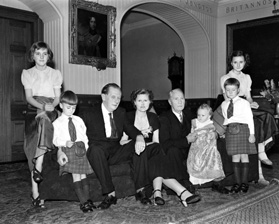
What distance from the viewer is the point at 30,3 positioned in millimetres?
6363

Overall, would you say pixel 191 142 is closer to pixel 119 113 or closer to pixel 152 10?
pixel 119 113

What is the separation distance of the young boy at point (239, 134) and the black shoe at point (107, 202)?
1.40 metres

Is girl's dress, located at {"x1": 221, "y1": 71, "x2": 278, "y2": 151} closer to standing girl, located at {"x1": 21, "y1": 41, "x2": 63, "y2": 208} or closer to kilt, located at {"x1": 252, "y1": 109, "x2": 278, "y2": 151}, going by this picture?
kilt, located at {"x1": 252, "y1": 109, "x2": 278, "y2": 151}

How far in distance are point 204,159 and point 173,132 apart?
1.49 ft

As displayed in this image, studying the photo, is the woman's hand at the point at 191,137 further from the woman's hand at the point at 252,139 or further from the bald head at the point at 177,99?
the woman's hand at the point at 252,139

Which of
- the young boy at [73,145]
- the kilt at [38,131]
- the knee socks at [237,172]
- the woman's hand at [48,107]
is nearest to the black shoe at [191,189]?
the knee socks at [237,172]

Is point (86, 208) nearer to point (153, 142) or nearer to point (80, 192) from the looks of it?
point (80, 192)

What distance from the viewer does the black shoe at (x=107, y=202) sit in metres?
3.24

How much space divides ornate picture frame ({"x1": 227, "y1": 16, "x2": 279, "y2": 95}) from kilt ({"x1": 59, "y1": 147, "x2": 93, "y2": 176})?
662 cm

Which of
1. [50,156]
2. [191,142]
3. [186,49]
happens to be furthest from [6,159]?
[186,49]

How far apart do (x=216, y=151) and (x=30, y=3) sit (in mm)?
4550

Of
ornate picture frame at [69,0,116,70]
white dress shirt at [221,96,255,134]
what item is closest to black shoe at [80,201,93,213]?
white dress shirt at [221,96,255,134]

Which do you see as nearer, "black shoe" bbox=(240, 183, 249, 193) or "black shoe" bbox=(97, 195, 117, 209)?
"black shoe" bbox=(97, 195, 117, 209)

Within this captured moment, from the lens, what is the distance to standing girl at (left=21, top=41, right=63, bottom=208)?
335cm
